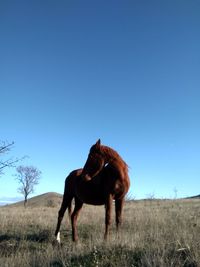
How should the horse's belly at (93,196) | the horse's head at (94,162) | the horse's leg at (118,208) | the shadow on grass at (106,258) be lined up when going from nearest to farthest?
1. the shadow on grass at (106,258)
2. the horse's head at (94,162)
3. the horse's leg at (118,208)
4. the horse's belly at (93,196)

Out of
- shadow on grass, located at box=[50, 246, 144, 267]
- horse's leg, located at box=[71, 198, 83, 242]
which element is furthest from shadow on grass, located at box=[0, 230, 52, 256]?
shadow on grass, located at box=[50, 246, 144, 267]

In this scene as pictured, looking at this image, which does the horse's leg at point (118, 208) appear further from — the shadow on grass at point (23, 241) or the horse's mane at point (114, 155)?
the shadow on grass at point (23, 241)

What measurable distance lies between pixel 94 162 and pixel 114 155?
0.50m

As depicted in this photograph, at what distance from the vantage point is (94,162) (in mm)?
9297

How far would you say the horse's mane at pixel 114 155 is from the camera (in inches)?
369

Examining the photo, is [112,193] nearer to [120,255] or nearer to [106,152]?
[106,152]

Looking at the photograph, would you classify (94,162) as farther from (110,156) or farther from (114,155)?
(114,155)

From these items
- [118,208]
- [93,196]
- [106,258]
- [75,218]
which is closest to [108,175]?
[118,208]

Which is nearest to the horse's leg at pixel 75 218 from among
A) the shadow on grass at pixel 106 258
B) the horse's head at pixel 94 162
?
the horse's head at pixel 94 162

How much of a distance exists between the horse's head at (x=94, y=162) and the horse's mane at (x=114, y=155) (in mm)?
123

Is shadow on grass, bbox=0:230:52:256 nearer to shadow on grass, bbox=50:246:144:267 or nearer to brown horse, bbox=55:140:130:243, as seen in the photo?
brown horse, bbox=55:140:130:243

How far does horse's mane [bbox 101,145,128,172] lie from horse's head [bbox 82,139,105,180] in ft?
0.40

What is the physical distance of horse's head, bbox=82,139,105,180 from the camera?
366 inches

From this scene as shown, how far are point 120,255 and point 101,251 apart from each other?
1.49ft
